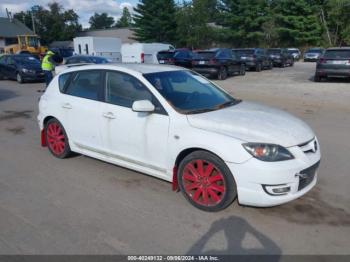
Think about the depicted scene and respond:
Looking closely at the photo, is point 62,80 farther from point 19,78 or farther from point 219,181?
point 19,78

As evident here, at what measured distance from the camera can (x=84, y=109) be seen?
5117mm

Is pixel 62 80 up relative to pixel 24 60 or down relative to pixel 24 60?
up

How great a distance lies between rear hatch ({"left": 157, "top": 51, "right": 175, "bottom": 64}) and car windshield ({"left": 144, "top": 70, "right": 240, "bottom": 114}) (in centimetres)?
1818

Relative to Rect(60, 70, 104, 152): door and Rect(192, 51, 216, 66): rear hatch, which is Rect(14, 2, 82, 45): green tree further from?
Rect(60, 70, 104, 152): door

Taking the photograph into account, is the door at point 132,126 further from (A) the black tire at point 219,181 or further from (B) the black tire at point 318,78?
(B) the black tire at point 318,78

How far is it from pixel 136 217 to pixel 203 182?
2.77ft

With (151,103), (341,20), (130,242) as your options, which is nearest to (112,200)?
(130,242)

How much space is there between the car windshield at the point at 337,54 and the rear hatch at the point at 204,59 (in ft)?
19.0

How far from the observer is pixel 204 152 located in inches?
154

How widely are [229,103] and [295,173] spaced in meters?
1.50

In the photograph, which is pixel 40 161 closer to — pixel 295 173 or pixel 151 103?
pixel 151 103

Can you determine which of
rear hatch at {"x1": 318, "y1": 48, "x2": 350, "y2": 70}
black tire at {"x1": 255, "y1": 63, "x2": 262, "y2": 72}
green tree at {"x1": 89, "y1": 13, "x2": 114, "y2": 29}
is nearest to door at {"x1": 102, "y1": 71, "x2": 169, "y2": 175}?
rear hatch at {"x1": 318, "y1": 48, "x2": 350, "y2": 70}

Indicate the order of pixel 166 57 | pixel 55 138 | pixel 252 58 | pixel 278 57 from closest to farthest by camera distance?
pixel 55 138, pixel 166 57, pixel 252 58, pixel 278 57

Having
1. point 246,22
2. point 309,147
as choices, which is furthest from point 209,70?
point 246,22
